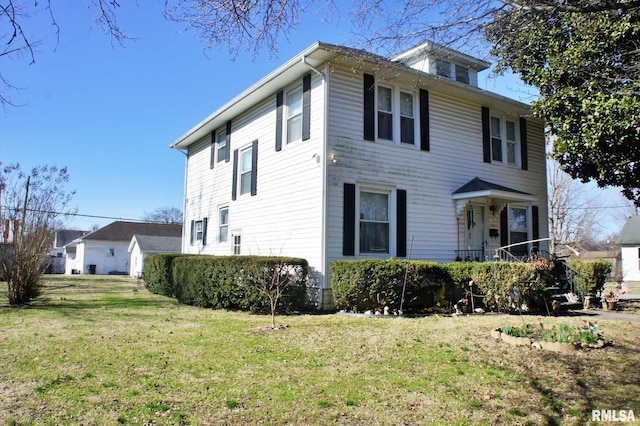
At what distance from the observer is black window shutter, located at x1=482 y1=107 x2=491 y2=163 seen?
12906 mm

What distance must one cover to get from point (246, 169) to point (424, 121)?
5475 millimetres

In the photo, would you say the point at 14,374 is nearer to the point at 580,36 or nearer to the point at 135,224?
the point at 580,36

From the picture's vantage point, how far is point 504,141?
1352 centimetres

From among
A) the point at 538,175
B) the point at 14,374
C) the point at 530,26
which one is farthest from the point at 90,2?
the point at 538,175

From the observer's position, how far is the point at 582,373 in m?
4.88

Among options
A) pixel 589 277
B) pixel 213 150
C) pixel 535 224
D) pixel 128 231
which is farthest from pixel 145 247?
pixel 589 277

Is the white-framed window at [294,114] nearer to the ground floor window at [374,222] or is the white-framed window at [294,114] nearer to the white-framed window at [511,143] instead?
the ground floor window at [374,222]

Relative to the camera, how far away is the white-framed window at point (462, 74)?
44.9ft

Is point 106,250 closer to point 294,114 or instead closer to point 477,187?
point 294,114

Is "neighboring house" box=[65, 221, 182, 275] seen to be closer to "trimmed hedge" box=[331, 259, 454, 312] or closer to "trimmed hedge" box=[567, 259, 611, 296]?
"trimmed hedge" box=[331, 259, 454, 312]

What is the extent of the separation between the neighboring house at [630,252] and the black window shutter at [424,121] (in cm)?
2526

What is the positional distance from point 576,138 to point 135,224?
135 ft

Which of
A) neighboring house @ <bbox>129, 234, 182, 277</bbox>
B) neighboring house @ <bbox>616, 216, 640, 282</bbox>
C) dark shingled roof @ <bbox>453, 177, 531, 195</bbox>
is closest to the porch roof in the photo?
dark shingled roof @ <bbox>453, 177, 531, 195</bbox>

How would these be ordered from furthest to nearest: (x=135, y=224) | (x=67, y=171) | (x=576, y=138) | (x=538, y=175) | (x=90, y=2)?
(x=135, y=224) → (x=538, y=175) → (x=67, y=171) → (x=576, y=138) → (x=90, y=2)
